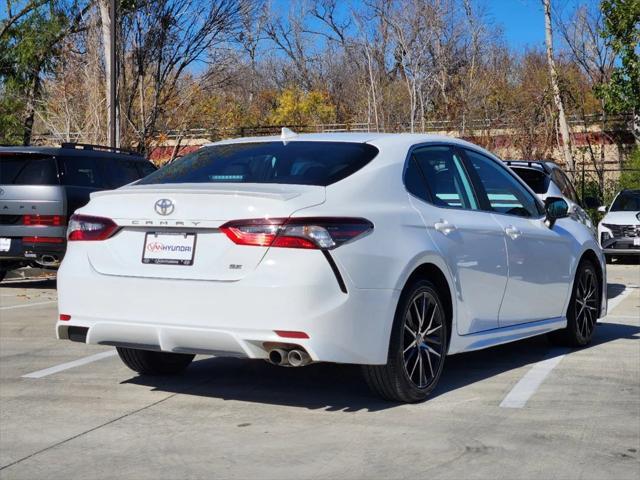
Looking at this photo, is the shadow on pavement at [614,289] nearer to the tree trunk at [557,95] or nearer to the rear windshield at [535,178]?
the rear windshield at [535,178]

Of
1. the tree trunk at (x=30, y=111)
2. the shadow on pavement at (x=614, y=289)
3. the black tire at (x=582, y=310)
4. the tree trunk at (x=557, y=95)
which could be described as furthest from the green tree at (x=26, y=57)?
the black tire at (x=582, y=310)

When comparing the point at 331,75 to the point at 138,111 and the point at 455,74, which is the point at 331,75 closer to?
the point at 455,74

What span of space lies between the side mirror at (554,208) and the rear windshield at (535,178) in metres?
4.20

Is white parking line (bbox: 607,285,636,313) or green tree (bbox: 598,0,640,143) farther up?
green tree (bbox: 598,0,640,143)

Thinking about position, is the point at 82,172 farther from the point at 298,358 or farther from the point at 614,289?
the point at 298,358

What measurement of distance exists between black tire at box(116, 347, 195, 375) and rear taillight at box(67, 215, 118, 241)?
41.4 inches

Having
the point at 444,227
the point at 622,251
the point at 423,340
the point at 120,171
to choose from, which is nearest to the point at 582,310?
the point at 444,227

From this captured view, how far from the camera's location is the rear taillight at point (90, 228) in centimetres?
579

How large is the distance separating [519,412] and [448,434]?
0.72 m

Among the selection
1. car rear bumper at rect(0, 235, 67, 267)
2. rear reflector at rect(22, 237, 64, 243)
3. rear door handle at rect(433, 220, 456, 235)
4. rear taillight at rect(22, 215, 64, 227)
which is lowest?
car rear bumper at rect(0, 235, 67, 267)

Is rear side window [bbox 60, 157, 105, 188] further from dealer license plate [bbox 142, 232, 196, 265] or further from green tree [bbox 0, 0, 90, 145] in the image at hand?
green tree [bbox 0, 0, 90, 145]

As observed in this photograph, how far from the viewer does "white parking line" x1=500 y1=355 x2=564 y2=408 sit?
6.07 metres

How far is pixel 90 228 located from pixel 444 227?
2121 millimetres

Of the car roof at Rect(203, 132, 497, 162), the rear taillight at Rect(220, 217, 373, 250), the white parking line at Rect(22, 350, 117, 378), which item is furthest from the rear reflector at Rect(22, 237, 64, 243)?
the rear taillight at Rect(220, 217, 373, 250)
